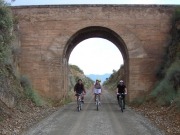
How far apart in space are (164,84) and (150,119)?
17.6 ft

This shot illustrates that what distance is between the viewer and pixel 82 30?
23.8m

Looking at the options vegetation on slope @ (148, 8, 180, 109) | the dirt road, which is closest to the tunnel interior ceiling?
vegetation on slope @ (148, 8, 180, 109)

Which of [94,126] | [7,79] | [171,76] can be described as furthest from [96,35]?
[94,126]

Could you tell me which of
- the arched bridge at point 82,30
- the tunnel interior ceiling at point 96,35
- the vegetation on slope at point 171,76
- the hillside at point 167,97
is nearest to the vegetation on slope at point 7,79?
the arched bridge at point 82,30

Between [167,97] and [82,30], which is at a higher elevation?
[82,30]

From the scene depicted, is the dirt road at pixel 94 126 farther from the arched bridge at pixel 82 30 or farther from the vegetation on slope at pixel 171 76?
the arched bridge at pixel 82 30

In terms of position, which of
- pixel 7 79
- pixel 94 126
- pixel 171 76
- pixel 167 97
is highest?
pixel 171 76

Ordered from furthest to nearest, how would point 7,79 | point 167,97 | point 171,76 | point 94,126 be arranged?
point 171,76 → point 167,97 → point 7,79 → point 94,126

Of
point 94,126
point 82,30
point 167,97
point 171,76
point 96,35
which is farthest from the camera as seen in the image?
point 96,35

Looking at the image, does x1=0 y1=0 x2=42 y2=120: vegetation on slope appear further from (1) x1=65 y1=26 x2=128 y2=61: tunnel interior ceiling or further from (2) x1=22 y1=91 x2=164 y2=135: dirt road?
(1) x1=65 y1=26 x2=128 y2=61: tunnel interior ceiling

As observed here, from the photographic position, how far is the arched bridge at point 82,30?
76.9 ft

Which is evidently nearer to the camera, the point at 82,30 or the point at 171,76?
the point at 171,76

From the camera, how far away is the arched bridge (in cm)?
2344

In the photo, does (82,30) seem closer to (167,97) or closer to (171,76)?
(171,76)
